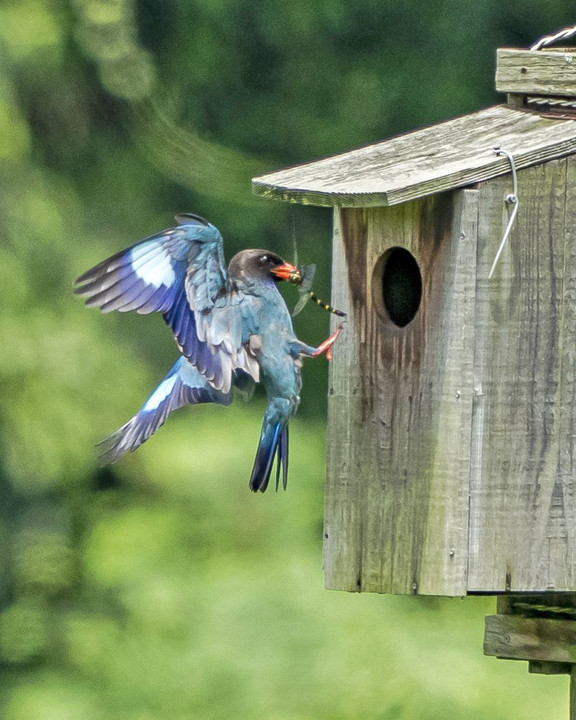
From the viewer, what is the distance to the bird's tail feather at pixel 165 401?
4.11 metres

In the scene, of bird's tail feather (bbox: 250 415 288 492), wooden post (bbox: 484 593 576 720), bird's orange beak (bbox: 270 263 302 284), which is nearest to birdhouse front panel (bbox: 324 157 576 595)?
wooden post (bbox: 484 593 576 720)

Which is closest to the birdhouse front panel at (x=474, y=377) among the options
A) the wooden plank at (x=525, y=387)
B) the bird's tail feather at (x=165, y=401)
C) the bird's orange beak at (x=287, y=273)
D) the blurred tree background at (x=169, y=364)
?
the wooden plank at (x=525, y=387)

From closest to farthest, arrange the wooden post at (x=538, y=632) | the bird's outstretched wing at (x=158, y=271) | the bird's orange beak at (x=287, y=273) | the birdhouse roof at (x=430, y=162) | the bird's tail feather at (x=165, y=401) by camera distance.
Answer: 1. the birdhouse roof at (x=430, y=162)
2. the bird's outstretched wing at (x=158, y=271)
3. the wooden post at (x=538, y=632)
4. the bird's orange beak at (x=287, y=273)
5. the bird's tail feather at (x=165, y=401)

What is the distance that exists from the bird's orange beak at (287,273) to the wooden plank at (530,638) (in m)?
0.93

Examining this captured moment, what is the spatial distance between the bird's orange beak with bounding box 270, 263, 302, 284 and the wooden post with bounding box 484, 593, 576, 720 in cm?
89

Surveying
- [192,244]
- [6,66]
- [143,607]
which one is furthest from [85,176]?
[192,244]

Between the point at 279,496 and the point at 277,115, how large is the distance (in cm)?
175

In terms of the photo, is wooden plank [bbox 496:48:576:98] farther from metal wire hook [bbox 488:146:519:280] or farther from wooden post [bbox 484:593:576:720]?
wooden post [bbox 484:593:576:720]

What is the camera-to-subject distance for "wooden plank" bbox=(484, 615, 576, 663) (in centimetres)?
384

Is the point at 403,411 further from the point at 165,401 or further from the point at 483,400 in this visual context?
the point at 165,401

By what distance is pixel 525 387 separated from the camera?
3.55 meters

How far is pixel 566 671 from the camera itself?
3.95 meters

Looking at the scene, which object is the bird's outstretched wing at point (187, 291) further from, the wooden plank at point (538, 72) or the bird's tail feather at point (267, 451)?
the wooden plank at point (538, 72)

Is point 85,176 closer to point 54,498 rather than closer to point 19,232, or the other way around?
point 19,232
